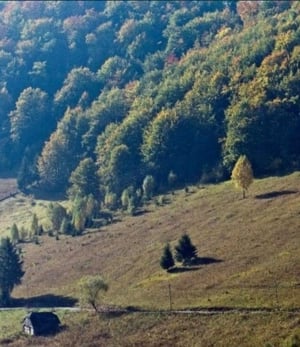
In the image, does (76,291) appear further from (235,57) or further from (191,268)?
(235,57)

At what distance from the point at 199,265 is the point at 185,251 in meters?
4.43

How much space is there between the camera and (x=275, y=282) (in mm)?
98875

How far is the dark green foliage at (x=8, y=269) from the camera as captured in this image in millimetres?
120438

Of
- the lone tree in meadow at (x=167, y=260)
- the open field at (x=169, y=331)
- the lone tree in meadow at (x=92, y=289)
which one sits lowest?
the open field at (x=169, y=331)

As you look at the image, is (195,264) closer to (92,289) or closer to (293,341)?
(92,289)

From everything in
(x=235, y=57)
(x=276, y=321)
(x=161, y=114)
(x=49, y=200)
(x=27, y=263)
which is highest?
(x=235, y=57)

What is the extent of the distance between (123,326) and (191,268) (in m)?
17.8

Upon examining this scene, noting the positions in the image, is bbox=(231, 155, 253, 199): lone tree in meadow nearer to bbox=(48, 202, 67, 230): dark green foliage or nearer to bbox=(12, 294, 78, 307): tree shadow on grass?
bbox=(48, 202, 67, 230): dark green foliage

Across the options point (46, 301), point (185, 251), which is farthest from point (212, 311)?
point (46, 301)

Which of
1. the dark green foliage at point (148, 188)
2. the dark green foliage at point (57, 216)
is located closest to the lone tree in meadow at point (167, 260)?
the dark green foliage at point (57, 216)

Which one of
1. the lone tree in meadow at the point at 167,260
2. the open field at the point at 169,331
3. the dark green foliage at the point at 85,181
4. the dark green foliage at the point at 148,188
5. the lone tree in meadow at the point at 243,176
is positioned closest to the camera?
the open field at the point at 169,331

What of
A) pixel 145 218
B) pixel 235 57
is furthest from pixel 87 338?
pixel 235 57

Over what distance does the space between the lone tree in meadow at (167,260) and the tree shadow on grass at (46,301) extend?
13.6 m

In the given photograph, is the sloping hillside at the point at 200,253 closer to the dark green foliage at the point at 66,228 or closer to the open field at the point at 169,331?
the open field at the point at 169,331
